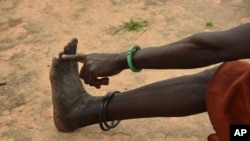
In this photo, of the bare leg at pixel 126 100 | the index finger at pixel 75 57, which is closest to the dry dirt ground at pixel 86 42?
the bare leg at pixel 126 100

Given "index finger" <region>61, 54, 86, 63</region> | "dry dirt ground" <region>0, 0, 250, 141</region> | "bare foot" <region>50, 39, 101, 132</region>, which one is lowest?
"dry dirt ground" <region>0, 0, 250, 141</region>

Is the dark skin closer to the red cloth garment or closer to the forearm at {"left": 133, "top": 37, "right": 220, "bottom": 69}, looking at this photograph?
the forearm at {"left": 133, "top": 37, "right": 220, "bottom": 69}

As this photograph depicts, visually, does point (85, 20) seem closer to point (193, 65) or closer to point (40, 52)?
point (40, 52)

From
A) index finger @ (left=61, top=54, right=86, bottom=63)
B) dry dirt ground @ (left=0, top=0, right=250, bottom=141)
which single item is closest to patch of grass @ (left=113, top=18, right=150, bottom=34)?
dry dirt ground @ (left=0, top=0, right=250, bottom=141)

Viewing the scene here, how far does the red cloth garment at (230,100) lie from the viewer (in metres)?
1.74

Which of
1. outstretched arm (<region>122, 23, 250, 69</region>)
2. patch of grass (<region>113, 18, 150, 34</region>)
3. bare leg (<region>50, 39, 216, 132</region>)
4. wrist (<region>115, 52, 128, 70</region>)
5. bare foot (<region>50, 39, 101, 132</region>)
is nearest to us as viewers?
outstretched arm (<region>122, 23, 250, 69</region>)

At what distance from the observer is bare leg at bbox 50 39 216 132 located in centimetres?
200

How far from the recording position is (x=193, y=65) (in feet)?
5.82

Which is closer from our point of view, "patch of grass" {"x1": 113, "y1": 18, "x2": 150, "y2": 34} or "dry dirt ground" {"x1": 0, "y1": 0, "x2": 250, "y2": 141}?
"dry dirt ground" {"x1": 0, "y1": 0, "x2": 250, "y2": 141}

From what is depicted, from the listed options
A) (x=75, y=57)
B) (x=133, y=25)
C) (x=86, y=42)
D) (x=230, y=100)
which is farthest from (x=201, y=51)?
(x=133, y=25)

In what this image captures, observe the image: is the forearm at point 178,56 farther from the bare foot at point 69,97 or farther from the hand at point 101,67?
the bare foot at point 69,97

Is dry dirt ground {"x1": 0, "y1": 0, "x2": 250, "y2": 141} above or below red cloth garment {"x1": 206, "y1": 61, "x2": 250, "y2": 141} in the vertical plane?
below

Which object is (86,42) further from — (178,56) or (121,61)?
(178,56)

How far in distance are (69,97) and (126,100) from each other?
382mm
